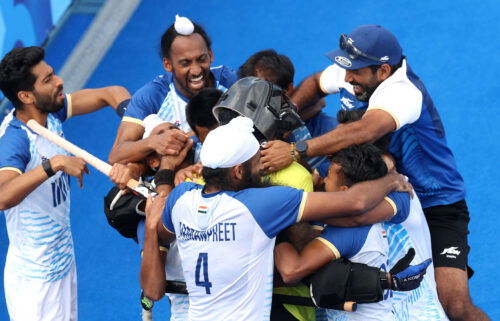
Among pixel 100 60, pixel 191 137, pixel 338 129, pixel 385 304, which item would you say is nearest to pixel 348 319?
pixel 385 304

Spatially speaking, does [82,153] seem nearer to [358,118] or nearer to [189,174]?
[189,174]

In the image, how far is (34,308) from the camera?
21.0 feet

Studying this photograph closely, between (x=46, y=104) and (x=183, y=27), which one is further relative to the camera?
(x=46, y=104)

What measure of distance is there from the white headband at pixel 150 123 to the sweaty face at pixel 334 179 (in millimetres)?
1256

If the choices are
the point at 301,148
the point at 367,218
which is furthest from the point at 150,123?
the point at 367,218

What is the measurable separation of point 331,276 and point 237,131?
0.91m

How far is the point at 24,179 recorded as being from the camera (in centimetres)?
586

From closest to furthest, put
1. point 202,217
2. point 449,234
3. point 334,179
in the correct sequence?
point 202,217 → point 334,179 → point 449,234

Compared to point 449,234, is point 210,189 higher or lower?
lower

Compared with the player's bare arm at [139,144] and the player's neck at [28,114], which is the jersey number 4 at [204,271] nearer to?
the player's bare arm at [139,144]

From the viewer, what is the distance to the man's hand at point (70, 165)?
5688mm

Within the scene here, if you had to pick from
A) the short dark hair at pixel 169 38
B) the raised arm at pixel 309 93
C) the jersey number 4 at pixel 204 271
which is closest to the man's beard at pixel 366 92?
the raised arm at pixel 309 93

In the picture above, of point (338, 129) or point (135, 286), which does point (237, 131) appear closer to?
point (338, 129)

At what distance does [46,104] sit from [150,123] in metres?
1.16
